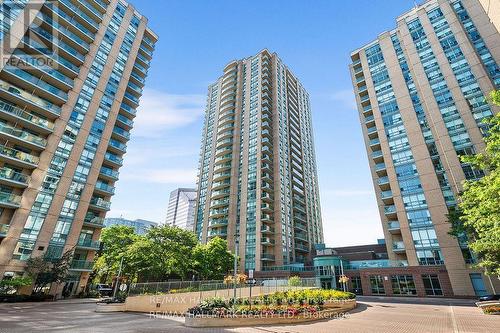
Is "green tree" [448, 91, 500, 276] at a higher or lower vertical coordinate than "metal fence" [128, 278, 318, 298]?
higher

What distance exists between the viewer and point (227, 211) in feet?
211

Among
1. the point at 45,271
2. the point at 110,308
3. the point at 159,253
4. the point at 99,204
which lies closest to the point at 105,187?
the point at 99,204

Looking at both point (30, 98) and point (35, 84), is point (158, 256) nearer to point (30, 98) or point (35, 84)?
point (30, 98)

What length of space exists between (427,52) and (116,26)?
59107mm

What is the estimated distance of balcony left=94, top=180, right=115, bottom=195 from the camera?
137 ft

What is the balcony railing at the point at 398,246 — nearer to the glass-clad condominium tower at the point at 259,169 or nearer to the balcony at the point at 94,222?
the glass-clad condominium tower at the point at 259,169

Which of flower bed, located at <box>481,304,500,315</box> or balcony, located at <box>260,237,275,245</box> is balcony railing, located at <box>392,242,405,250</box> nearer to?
flower bed, located at <box>481,304,500,315</box>

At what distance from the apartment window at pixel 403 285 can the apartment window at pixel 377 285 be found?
5.51ft

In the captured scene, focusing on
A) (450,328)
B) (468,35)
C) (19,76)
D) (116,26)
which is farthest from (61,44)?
(468,35)

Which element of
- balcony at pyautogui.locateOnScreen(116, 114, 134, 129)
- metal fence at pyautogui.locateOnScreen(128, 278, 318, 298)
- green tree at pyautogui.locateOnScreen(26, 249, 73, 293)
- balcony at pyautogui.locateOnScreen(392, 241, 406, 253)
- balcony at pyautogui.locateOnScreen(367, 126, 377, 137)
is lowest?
metal fence at pyautogui.locateOnScreen(128, 278, 318, 298)

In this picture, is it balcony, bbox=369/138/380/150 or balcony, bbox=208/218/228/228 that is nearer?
balcony, bbox=369/138/380/150

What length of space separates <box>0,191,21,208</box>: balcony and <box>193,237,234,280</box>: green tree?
80.2 feet

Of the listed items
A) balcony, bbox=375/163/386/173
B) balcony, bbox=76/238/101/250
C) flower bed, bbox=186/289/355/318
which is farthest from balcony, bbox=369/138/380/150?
balcony, bbox=76/238/101/250

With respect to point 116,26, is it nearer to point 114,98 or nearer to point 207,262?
point 114,98
